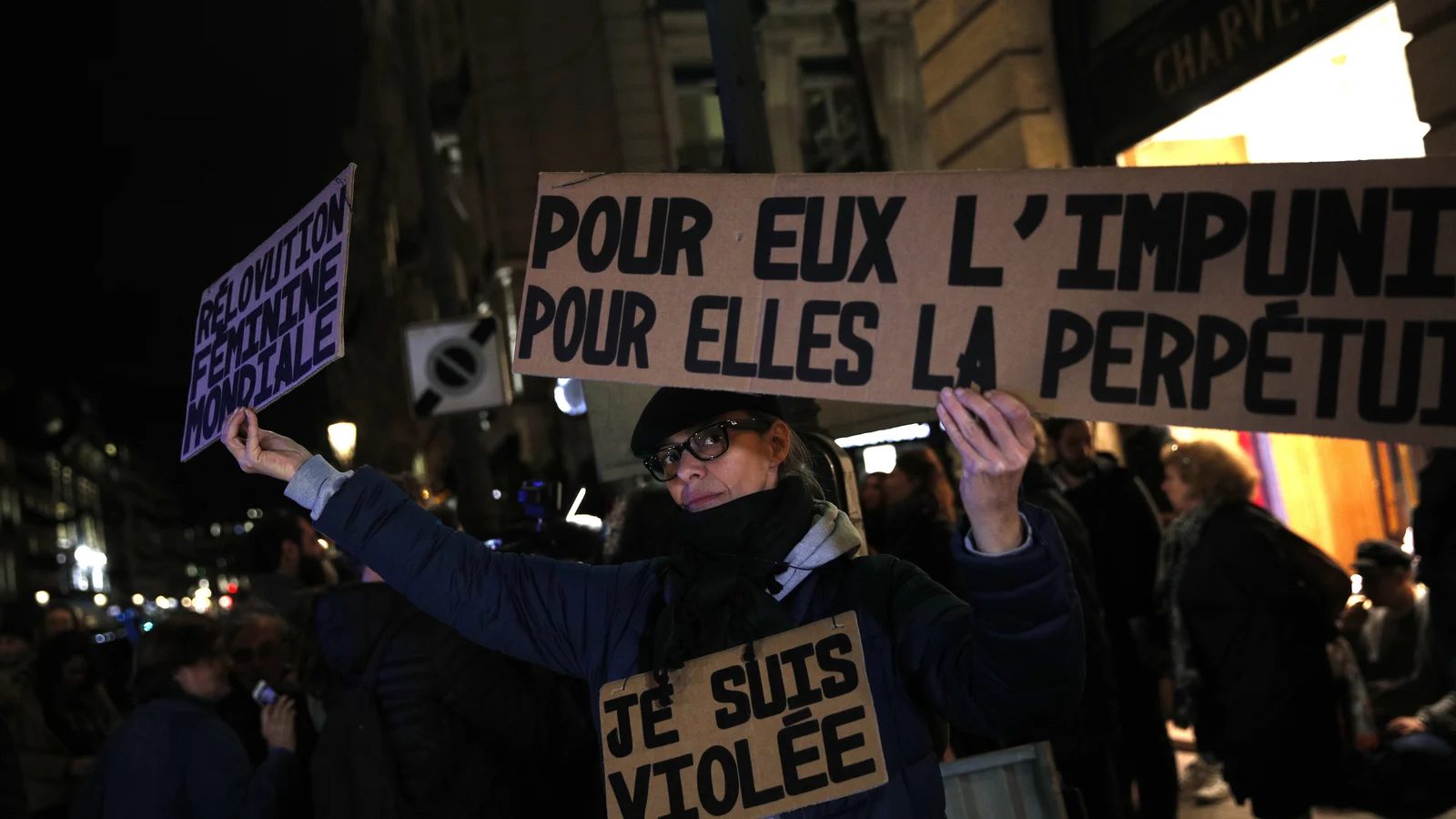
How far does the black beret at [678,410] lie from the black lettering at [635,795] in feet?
2.21

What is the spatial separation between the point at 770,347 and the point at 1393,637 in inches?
236

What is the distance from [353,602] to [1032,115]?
619cm

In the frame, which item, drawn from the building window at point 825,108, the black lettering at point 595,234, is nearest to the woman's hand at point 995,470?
the black lettering at point 595,234

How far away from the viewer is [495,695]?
15.5 feet

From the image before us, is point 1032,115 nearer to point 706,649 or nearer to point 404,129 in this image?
point 706,649

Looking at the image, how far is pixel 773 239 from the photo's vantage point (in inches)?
115

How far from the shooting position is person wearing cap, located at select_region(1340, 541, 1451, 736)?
7055 mm

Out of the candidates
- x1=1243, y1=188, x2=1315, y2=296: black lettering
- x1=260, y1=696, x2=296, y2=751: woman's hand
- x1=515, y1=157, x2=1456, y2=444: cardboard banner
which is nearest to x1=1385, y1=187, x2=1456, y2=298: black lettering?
x1=515, y1=157, x2=1456, y2=444: cardboard banner

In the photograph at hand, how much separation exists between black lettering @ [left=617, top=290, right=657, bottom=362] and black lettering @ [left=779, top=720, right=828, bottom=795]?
82 cm

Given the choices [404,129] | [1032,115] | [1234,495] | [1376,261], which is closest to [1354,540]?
[1032,115]

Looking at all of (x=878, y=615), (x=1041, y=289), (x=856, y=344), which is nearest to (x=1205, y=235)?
(x=1041, y=289)

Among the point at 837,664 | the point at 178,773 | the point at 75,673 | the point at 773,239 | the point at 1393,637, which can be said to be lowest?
the point at 1393,637

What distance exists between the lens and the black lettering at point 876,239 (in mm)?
2822

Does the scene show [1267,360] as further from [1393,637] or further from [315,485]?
[1393,637]
